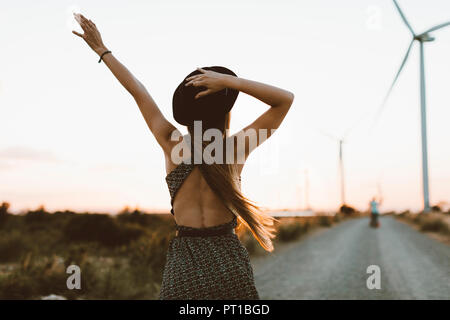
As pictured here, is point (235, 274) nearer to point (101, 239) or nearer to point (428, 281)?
point (428, 281)

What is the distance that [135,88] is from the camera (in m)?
2.35

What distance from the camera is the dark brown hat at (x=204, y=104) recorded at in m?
2.11

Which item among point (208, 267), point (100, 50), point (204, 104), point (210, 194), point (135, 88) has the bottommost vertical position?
point (208, 267)

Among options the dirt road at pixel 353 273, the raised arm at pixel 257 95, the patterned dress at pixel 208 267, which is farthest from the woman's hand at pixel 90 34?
the dirt road at pixel 353 273

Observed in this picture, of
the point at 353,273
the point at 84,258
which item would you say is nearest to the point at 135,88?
the point at 84,258

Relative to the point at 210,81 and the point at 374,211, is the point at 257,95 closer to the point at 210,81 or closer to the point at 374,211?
the point at 210,81

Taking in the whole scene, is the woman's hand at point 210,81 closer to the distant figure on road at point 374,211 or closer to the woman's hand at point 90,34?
the woman's hand at point 90,34

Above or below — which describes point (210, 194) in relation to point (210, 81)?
below

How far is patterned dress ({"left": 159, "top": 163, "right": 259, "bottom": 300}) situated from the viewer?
2074mm

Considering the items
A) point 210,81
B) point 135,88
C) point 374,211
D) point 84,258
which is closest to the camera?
point 210,81

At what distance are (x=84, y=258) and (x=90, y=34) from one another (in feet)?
27.6

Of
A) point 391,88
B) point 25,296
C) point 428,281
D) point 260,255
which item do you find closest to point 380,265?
point 428,281

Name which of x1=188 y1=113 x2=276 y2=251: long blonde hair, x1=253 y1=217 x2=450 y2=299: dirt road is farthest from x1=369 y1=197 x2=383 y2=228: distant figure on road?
x1=188 y1=113 x2=276 y2=251: long blonde hair

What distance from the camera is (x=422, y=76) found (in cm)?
2414
